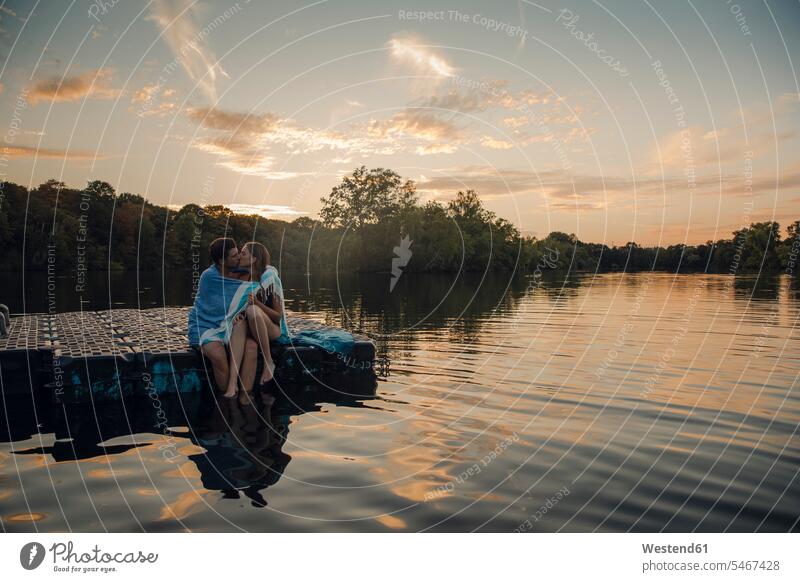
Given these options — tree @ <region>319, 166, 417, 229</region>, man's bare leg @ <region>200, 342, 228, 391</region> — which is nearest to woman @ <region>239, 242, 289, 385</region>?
man's bare leg @ <region>200, 342, 228, 391</region>

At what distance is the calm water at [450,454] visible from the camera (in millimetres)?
5723

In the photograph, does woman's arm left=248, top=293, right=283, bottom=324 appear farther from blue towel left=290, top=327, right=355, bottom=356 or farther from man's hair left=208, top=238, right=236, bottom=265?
blue towel left=290, top=327, right=355, bottom=356

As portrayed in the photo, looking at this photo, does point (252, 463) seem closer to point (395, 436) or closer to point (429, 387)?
point (395, 436)

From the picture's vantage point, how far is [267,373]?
11141 mm

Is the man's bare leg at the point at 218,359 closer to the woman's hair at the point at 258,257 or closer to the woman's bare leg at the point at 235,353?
the woman's bare leg at the point at 235,353

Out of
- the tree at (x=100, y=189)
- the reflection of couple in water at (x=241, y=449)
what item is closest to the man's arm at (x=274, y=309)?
the reflection of couple in water at (x=241, y=449)

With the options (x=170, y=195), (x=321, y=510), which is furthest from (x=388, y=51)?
(x=321, y=510)

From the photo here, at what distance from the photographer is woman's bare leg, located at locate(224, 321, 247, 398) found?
33.6 ft

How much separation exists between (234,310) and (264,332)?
713 mm

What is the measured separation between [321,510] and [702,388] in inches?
320
